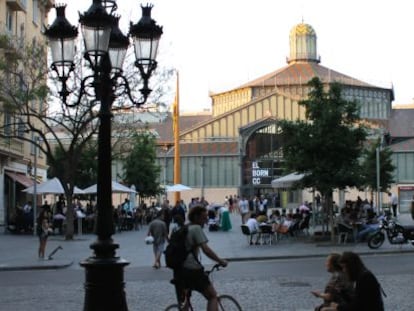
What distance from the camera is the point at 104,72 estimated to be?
1023 cm

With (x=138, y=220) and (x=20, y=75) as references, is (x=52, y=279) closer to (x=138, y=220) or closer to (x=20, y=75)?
(x=20, y=75)

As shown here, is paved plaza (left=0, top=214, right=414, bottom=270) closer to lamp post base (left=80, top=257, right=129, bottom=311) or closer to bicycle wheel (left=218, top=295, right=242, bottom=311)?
bicycle wheel (left=218, top=295, right=242, bottom=311)

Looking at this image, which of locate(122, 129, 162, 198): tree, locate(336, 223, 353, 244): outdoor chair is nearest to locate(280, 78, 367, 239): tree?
locate(336, 223, 353, 244): outdoor chair

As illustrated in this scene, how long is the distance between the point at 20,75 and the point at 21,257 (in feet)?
37.0

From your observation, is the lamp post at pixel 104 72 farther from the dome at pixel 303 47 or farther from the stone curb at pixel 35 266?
the dome at pixel 303 47

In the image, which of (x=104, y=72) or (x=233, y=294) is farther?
(x=233, y=294)

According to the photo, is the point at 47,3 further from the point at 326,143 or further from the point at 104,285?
the point at 104,285

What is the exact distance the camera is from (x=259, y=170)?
251 ft

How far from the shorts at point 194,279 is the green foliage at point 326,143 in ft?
61.1

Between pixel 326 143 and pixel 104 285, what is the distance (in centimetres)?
1883

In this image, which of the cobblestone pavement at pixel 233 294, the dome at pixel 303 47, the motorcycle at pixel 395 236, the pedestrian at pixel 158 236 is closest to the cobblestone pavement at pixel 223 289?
the cobblestone pavement at pixel 233 294

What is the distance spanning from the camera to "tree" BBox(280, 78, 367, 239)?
89.4 feet

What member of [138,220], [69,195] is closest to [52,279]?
[69,195]

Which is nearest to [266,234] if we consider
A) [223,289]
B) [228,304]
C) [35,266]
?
[35,266]
